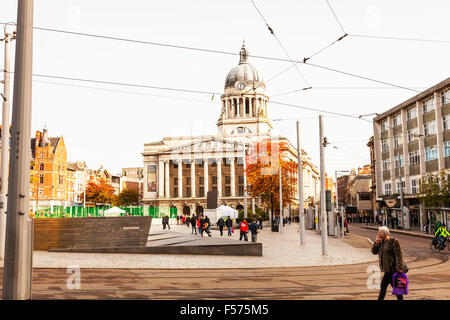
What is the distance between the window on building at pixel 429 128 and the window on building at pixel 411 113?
113 inches

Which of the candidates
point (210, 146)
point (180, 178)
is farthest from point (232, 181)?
point (180, 178)

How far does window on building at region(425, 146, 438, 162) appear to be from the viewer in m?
48.7

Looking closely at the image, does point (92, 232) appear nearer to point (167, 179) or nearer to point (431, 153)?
point (431, 153)

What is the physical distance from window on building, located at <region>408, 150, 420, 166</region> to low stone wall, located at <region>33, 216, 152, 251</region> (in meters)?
39.3

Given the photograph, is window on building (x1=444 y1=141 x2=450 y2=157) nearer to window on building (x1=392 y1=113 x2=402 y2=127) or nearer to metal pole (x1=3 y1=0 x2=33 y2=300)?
window on building (x1=392 y1=113 x2=402 y2=127)

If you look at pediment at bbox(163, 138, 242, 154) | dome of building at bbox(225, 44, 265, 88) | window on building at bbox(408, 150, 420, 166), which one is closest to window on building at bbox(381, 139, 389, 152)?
window on building at bbox(408, 150, 420, 166)

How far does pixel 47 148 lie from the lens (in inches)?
3770

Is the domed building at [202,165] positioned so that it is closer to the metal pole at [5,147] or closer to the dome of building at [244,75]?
the dome of building at [244,75]

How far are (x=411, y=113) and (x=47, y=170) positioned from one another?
7077 cm
